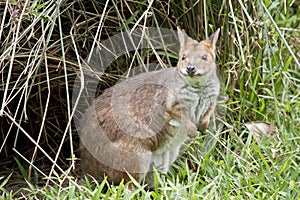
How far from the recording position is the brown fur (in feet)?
14.0

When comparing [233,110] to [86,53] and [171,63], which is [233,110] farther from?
[86,53]

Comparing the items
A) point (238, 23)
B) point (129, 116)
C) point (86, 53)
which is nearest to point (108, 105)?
point (129, 116)

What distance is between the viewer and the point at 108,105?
4.52 metres

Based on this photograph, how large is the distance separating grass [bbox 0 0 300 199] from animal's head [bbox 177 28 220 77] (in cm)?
25

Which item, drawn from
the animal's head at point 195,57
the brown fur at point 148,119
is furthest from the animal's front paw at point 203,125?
the animal's head at point 195,57

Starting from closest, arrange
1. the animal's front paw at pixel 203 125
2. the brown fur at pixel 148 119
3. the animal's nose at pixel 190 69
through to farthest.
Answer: the animal's nose at pixel 190 69 < the brown fur at pixel 148 119 < the animal's front paw at pixel 203 125

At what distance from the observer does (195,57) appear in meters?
4.17

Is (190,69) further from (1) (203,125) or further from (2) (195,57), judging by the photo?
(1) (203,125)

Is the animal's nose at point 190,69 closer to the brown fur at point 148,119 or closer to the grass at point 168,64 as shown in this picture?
the brown fur at point 148,119

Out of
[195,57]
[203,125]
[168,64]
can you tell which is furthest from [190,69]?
[168,64]

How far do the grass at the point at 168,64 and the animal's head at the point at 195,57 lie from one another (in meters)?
0.25

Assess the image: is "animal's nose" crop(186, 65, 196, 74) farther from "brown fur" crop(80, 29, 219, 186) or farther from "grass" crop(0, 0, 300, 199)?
"grass" crop(0, 0, 300, 199)

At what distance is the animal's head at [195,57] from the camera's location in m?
4.12

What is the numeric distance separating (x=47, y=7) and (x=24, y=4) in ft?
0.53
